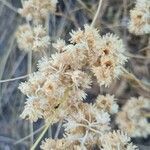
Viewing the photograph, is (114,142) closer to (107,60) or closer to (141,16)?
(107,60)

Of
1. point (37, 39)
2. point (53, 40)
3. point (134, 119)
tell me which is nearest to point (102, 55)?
point (37, 39)

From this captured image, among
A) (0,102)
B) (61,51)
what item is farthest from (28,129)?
(61,51)

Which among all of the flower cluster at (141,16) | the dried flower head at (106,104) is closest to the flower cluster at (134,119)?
the dried flower head at (106,104)

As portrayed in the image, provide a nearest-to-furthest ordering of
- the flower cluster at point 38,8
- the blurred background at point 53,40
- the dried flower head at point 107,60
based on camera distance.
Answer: the dried flower head at point 107,60
the flower cluster at point 38,8
the blurred background at point 53,40

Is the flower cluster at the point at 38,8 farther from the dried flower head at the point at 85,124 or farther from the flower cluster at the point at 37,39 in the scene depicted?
the dried flower head at the point at 85,124

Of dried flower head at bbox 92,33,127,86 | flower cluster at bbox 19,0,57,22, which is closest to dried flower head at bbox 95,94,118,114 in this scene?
dried flower head at bbox 92,33,127,86

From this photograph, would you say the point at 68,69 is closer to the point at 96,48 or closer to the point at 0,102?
the point at 96,48
